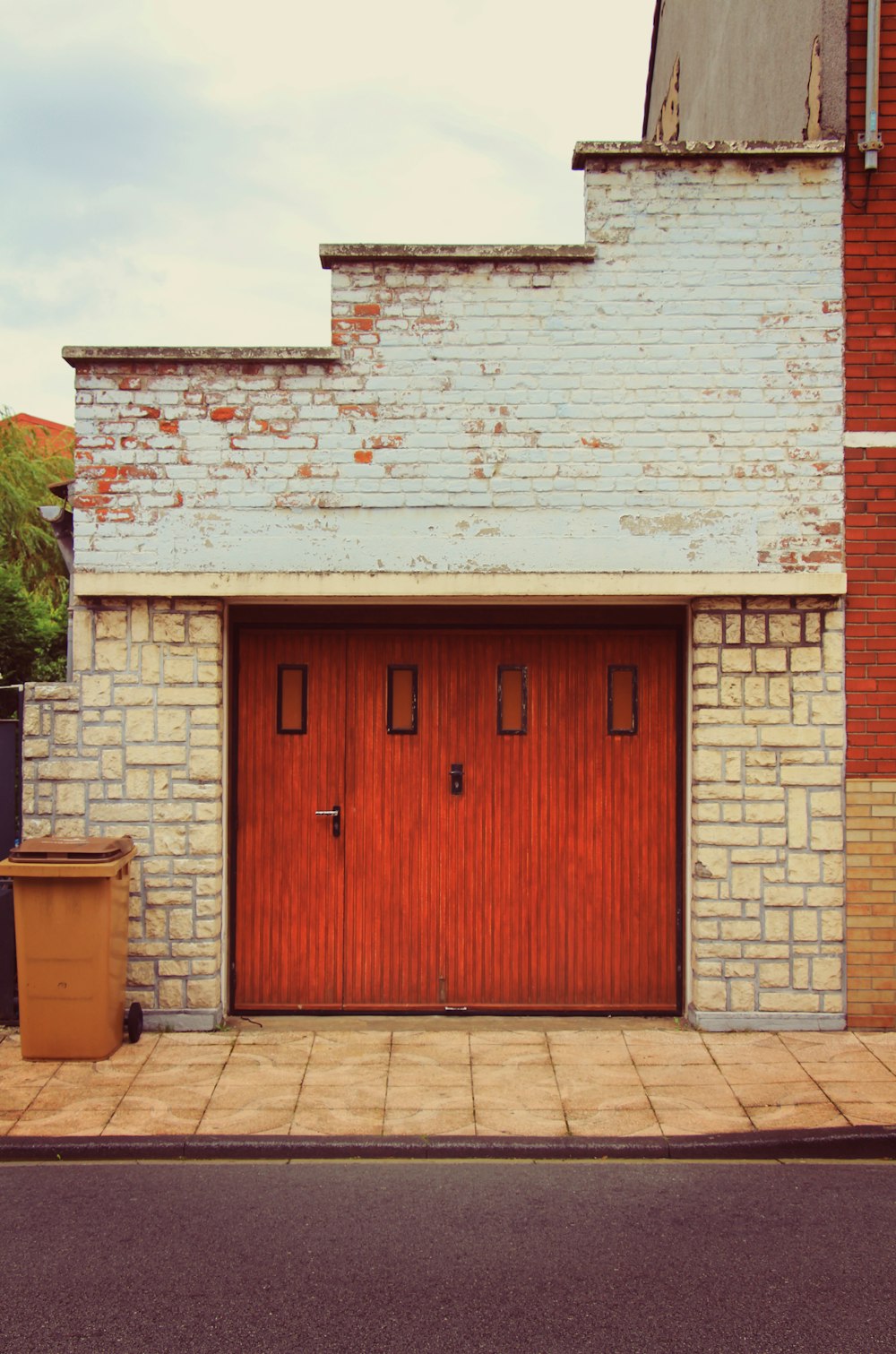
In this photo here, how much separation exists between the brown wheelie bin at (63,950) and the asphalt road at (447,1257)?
1183 mm

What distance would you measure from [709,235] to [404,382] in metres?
1.97

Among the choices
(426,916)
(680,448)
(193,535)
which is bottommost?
(426,916)

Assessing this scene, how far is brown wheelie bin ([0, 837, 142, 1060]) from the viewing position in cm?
611

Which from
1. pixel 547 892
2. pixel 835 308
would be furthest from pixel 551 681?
pixel 835 308

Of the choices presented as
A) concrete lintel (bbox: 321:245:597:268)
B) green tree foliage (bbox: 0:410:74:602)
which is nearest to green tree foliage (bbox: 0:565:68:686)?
green tree foliage (bbox: 0:410:74:602)

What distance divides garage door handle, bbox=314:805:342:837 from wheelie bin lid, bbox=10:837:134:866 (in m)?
1.27

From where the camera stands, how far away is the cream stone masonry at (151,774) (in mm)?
6648

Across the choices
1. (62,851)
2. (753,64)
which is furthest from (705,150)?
(62,851)

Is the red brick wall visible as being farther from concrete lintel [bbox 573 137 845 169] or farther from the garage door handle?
the garage door handle

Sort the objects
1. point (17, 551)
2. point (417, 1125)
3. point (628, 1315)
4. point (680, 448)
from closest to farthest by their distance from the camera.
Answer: point (628, 1315) → point (417, 1125) → point (680, 448) → point (17, 551)

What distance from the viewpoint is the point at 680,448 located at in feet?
21.7

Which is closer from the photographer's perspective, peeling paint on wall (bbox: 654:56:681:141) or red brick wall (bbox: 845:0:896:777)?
red brick wall (bbox: 845:0:896:777)

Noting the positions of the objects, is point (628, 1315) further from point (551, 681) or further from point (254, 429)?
point (254, 429)

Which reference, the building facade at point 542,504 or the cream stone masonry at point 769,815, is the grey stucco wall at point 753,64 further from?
the cream stone masonry at point 769,815
